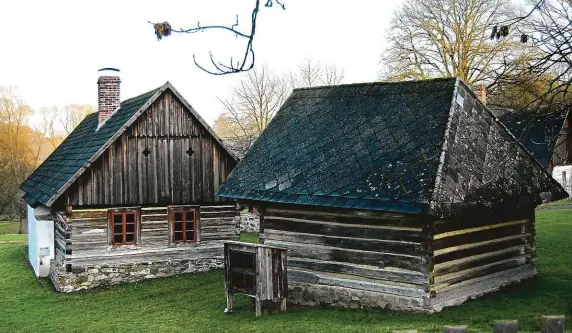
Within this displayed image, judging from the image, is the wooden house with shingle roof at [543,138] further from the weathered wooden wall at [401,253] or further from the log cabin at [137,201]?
the log cabin at [137,201]

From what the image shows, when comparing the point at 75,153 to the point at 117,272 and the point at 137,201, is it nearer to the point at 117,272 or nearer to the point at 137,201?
the point at 137,201

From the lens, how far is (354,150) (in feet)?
46.6

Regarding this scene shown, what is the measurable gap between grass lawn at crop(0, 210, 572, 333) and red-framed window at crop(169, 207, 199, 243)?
1.22 metres

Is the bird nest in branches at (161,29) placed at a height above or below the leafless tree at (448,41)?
below

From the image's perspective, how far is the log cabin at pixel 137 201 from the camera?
1873cm

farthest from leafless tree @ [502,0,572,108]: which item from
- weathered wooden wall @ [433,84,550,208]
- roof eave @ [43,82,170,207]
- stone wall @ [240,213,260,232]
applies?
stone wall @ [240,213,260,232]

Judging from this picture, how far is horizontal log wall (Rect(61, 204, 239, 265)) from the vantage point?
1873cm

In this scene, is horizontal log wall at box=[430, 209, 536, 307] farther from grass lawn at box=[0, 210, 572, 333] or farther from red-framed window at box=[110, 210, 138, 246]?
red-framed window at box=[110, 210, 138, 246]

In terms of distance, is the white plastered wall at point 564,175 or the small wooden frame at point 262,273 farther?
the white plastered wall at point 564,175

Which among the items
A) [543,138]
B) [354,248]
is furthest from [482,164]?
[543,138]

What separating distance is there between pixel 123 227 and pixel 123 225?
0.19 feet

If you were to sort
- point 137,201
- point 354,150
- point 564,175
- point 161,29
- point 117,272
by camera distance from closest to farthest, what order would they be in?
1. point 161,29
2. point 354,150
3. point 117,272
4. point 137,201
5. point 564,175

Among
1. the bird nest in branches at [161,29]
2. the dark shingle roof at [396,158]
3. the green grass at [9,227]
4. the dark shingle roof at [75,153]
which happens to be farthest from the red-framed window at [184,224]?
the green grass at [9,227]

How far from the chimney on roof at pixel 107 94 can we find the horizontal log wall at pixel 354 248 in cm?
908
